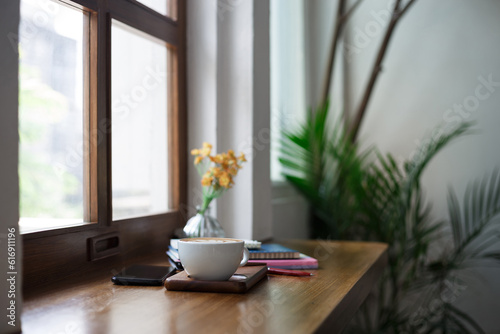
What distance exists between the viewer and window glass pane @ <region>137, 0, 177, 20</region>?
1.74 m

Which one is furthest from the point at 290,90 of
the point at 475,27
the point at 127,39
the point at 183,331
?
the point at 183,331

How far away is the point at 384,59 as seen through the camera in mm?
2783

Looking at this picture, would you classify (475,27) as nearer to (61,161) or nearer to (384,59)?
(384,59)

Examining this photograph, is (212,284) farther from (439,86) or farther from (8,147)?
(439,86)

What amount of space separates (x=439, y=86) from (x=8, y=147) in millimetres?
2271

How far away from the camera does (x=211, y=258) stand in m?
1.07

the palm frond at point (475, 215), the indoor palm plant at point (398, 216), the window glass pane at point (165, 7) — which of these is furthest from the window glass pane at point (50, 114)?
the palm frond at point (475, 215)

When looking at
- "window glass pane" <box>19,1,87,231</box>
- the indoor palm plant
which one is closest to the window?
the indoor palm plant

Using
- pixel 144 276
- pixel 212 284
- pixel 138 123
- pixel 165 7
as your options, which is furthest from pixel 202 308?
pixel 165 7

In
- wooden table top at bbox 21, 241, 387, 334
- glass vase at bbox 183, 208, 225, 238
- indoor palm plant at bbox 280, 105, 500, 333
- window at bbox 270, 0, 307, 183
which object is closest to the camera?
wooden table top at bbox 21, 241, 387, 334

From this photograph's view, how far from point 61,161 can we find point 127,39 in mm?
482

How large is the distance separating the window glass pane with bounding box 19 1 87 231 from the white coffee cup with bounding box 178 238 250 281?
0.39m

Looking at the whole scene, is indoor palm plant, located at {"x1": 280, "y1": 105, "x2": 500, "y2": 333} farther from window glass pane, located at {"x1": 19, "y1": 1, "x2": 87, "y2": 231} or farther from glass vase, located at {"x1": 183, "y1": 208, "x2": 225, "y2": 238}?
window glass pane, located at {"x1": 19, "y1": 1, "x2": 87, "y2": 231}

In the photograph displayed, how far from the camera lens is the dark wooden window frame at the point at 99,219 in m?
1.22
